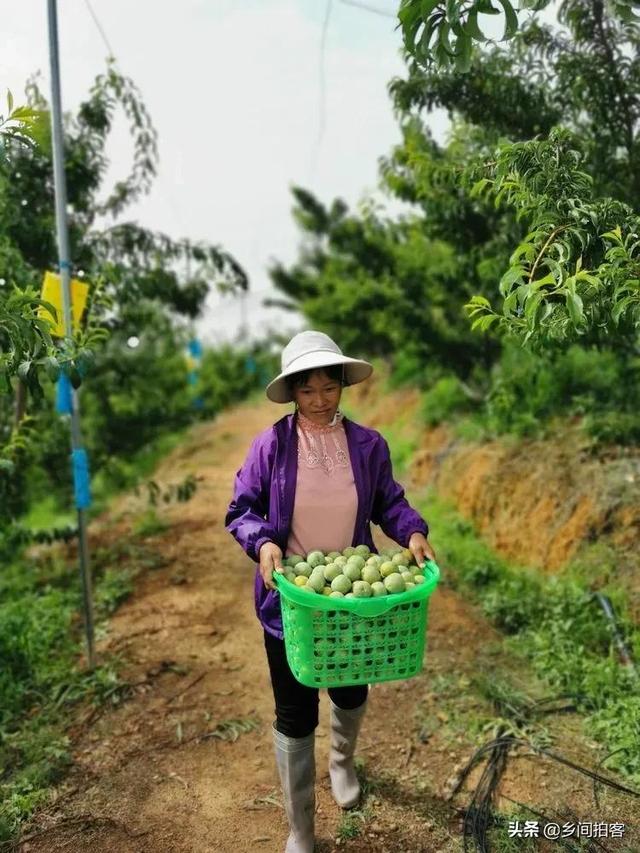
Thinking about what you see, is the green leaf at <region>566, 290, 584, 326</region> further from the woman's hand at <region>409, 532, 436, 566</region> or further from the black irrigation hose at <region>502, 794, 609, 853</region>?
the black irrigation hose at <region>502, 794, 609, 853</region>

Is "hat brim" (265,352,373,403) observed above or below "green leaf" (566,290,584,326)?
below

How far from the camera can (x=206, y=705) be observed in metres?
3.61

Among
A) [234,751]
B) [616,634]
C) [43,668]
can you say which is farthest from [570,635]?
[43,668]

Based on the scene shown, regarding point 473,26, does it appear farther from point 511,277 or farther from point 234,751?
point 234,751

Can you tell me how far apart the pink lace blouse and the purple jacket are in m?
0.02

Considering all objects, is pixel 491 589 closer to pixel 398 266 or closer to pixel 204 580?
pixel 204 580

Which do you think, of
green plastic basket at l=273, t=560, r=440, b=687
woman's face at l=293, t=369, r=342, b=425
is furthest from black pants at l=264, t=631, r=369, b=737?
woman's face at l=293, t=369, r=342, b=425

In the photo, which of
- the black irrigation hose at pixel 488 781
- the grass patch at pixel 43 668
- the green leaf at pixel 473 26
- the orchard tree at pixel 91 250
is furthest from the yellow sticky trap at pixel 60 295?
the black irrigation hose at pixel 488 781

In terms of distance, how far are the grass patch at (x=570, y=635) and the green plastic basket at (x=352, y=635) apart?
147 cm

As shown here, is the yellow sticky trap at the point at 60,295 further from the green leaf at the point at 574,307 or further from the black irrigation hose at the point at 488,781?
the black irrigation hose at the point at 488,781

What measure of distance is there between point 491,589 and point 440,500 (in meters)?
A: 1.84

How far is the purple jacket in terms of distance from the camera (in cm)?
233

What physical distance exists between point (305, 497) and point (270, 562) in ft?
0.90

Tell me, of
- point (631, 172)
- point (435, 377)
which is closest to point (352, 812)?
point (631, 172)
